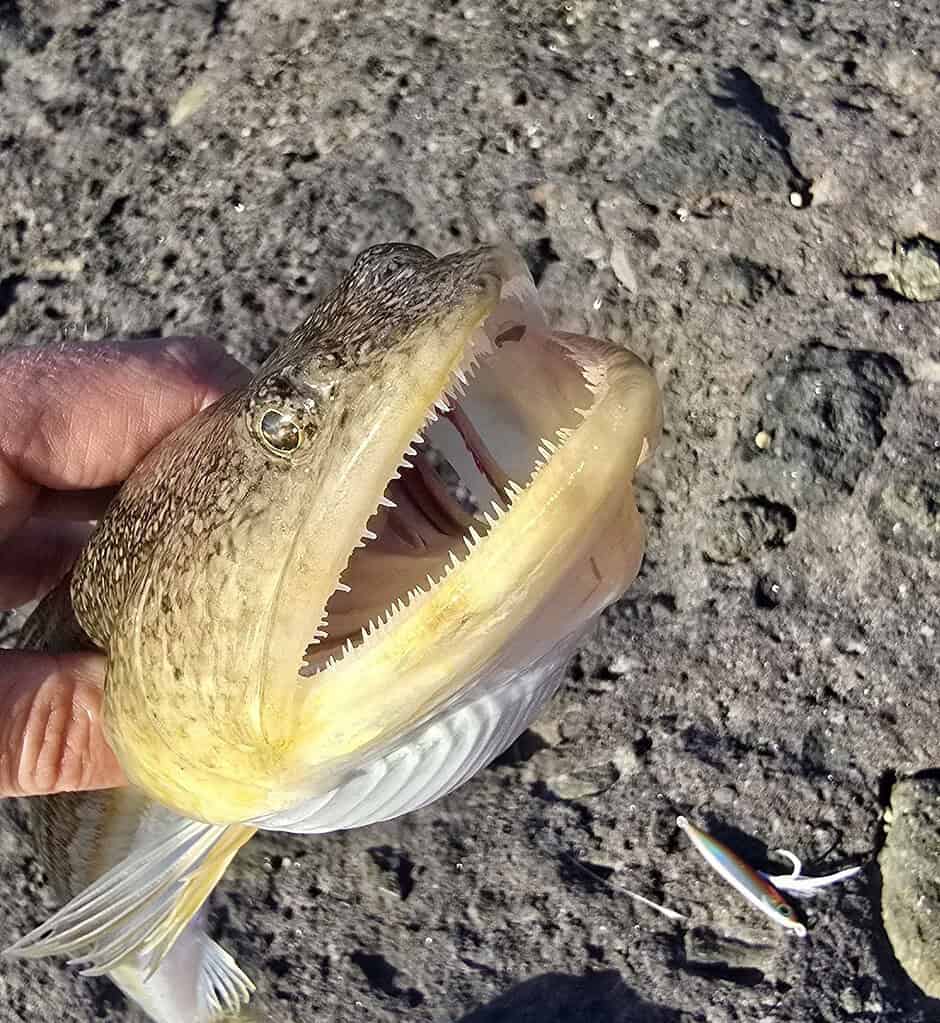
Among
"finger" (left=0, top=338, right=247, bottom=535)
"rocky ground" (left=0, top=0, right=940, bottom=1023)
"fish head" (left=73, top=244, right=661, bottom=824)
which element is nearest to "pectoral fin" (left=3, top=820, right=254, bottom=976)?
"fish head" (left=73, top=244, right=661, bottom=824)

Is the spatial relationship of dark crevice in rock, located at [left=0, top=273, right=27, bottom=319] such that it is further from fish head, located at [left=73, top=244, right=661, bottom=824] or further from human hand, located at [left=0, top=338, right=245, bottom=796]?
fish head, located at [left=73, top=244, right=661, bottom=824]

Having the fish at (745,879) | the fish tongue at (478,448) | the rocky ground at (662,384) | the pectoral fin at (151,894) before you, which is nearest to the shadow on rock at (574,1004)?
the rocky ground at (662,384)

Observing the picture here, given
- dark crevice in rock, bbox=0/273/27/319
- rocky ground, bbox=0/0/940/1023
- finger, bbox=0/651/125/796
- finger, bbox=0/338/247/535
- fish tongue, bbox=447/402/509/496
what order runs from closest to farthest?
fish tongue, bbox=447/402/509/496, finger, bbox=0/651/125/796, finger, bbox=0/338/247/535, rocky ground, bbox=0/0/940/1023, dark crevice in rock, bbox=0/273/27/319

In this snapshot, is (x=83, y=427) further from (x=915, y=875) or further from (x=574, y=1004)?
(x=915, y=875)

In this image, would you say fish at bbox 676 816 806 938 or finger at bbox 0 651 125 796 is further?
fish at bbox 676 816 806 938

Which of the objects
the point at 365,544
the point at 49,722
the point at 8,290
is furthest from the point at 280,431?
the point at 8,290

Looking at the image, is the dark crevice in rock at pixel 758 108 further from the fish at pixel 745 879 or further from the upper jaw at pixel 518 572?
the fish at pixel 745 879
